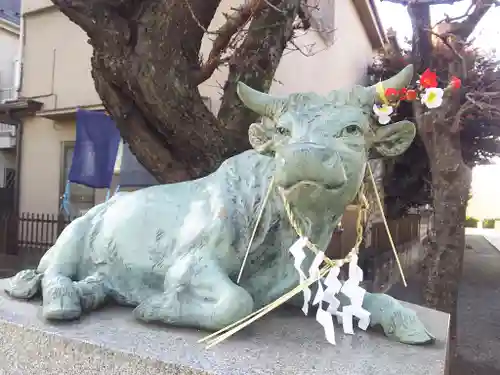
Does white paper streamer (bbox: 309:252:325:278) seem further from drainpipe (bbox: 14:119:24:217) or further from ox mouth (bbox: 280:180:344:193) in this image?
drainpipe (bbox: 14:119:24:217)

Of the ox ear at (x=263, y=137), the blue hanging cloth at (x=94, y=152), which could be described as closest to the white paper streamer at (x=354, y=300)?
the ox ear at (x=263, y=137)

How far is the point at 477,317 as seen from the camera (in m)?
7.14

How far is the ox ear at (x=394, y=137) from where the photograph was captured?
1.74m

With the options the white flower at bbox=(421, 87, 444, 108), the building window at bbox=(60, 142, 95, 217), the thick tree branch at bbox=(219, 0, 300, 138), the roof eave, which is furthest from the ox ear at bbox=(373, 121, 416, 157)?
the roof eave

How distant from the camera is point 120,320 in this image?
1.92 m

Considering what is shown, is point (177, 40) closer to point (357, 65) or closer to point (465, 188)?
point (465, 188)

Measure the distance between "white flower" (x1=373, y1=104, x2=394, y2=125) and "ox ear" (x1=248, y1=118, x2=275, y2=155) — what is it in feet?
1.17

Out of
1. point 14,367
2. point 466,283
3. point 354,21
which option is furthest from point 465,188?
point 354,21

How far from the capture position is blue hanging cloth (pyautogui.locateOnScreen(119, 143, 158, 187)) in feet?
26.0

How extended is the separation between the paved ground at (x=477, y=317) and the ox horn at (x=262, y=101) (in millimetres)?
3893

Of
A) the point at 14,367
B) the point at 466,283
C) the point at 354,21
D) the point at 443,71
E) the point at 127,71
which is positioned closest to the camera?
the point at 14,367

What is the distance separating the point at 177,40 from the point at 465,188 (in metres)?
2.51

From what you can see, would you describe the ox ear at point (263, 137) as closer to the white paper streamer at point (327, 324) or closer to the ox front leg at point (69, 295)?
the white paper streamer at point (327, 324)

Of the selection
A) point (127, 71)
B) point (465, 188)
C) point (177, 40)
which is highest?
point (177, 40)
